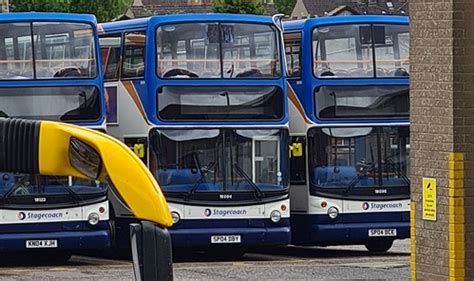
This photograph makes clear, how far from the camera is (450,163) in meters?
11.5

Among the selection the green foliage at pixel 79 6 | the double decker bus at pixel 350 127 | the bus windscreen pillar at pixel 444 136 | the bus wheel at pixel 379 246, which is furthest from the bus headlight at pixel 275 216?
the green foliage at pixel 79 6

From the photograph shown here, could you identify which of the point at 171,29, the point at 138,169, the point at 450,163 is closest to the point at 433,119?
the point at 450,163

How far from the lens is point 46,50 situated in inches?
789

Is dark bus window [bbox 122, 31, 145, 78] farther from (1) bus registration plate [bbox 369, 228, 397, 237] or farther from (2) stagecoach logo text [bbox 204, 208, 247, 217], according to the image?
(1) bus registration plate [bbox 369, 228, 397, 237]

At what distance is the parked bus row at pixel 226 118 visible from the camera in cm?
1992

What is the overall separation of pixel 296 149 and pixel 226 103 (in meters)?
1.53

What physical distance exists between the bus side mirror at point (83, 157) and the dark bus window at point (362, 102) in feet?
56.6

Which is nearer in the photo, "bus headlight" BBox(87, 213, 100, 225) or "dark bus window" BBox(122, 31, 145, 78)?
"bus headlight" BBox(87, 213, 100, 225)

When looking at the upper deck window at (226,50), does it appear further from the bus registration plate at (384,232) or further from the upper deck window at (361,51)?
the bus registration plate at (384,232)

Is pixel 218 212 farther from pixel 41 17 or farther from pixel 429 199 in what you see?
pixel 429 199

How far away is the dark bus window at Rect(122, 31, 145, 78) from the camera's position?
20578 millimetres

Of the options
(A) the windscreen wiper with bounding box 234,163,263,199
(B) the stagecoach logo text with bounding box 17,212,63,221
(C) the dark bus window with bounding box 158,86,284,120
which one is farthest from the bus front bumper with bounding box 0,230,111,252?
(A) the windscreen wiper with bounding box 234,163,263,199

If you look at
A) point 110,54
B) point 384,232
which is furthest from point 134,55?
point 384,232

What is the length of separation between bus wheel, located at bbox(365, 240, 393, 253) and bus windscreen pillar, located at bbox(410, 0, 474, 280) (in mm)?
11090
